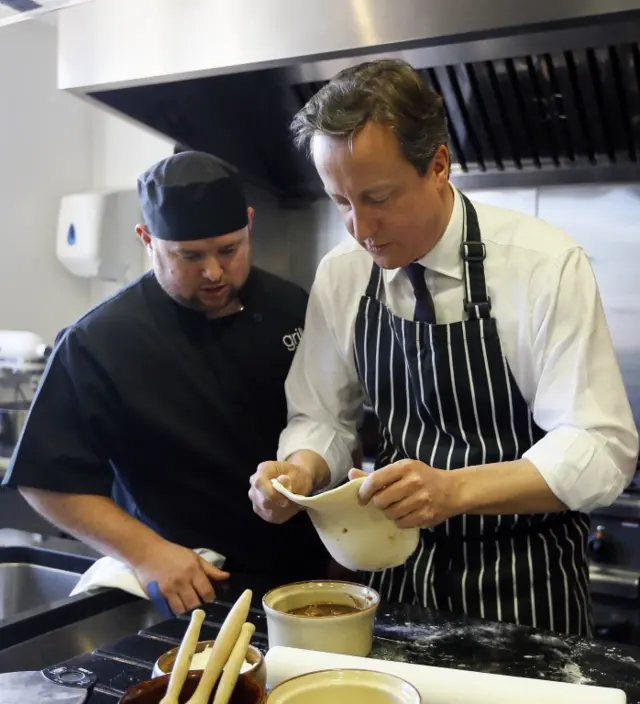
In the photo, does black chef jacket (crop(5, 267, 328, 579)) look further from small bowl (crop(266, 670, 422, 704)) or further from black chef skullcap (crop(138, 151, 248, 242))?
small bowl (crop(266, 670, 422, 704))

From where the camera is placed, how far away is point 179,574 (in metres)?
1.22

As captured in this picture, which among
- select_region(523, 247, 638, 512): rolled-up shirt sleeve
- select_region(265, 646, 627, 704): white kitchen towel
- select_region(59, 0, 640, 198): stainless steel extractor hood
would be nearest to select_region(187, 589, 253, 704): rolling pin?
select_region(265, 646, 627, 704): white kitchen towel

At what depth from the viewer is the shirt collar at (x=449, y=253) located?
4.12 ft

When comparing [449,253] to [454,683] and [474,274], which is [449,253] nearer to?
[474,274]

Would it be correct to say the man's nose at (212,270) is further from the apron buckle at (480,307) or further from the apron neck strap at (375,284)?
the apron buckle at (480,307)

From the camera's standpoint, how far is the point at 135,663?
36.7 inches

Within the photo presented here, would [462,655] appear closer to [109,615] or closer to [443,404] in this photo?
[443,404]

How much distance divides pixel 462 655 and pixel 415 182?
2.06 ft

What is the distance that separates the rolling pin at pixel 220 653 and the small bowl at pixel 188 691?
0.02m

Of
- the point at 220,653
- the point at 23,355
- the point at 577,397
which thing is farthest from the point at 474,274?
the point at 23,355

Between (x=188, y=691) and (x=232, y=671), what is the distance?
0.05m

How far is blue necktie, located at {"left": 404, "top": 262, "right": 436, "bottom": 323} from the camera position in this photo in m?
1.27

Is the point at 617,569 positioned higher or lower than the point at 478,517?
lower

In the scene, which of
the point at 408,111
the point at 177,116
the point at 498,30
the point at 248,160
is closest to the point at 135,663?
the point at 408,111
